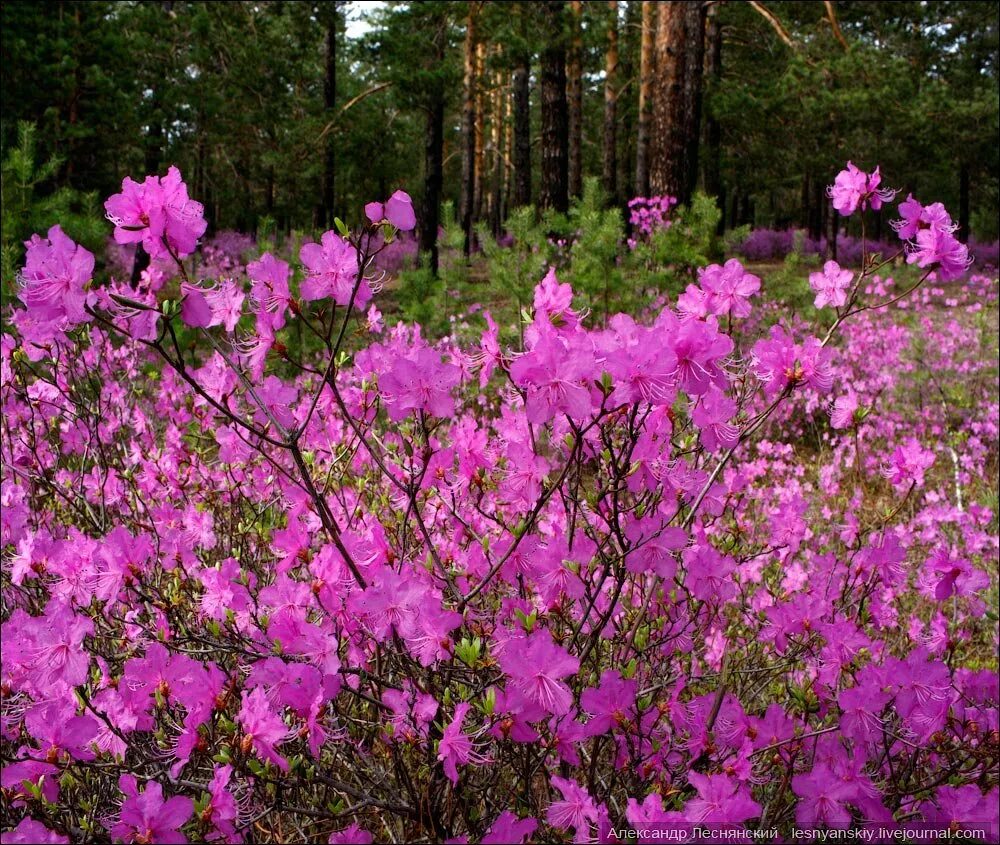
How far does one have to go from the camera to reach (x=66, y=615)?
1.49 meters

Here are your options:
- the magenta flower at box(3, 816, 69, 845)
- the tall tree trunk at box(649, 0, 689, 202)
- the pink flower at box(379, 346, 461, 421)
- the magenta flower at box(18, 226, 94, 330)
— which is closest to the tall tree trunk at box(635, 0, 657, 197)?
the tall tree trunk at box(649, 0, 689, 202)

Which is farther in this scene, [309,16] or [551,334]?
[309,16]

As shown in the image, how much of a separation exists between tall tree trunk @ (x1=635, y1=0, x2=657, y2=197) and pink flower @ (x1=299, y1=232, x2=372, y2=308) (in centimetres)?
1209

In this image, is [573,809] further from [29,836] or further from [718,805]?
[29,836]

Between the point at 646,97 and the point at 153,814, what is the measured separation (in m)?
15.2

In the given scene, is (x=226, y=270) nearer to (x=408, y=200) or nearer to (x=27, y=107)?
(x=27, y=107)

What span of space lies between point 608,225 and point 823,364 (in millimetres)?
5058

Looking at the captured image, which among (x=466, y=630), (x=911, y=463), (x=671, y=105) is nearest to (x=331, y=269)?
(x=466, y=630)

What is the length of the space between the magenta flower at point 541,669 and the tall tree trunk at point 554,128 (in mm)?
10711

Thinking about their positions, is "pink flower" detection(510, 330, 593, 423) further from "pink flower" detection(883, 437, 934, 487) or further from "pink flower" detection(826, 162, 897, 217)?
"pink flower" detection(883, 437, 934, 487)

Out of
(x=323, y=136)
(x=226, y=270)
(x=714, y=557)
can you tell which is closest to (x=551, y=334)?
(x=714, y=557)

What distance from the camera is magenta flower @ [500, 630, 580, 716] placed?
1.28 meters

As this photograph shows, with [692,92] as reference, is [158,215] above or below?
below

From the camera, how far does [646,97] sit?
1438 centimetres
